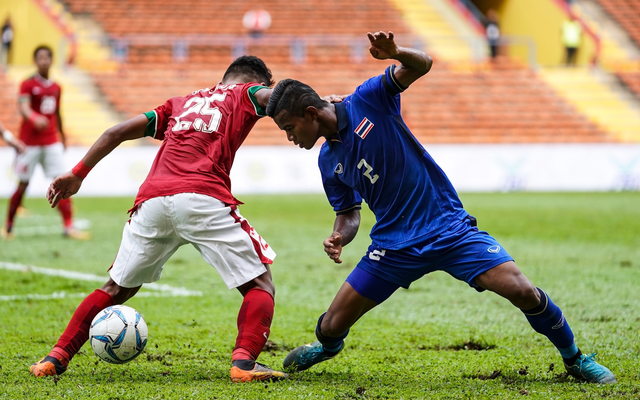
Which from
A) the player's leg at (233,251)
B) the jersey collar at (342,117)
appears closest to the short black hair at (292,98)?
the jersey collar at (342,117)

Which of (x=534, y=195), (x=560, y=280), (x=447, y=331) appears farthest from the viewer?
(x=534, y=195)

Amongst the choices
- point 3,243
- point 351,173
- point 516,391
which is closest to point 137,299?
point 351,173

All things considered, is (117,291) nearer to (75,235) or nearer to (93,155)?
(93,155)

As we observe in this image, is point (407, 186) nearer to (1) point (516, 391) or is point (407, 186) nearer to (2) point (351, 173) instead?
(2) point (351, 173)

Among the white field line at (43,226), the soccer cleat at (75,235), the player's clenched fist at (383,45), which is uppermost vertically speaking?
the player's clenched fist at (383,45)

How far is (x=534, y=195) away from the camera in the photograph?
17359mm

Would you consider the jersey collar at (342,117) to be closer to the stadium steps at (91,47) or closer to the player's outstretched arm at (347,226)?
the player's outstretched arm at (347,226)

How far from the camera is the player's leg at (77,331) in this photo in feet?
12.5

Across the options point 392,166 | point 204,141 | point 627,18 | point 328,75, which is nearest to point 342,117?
point 392,166

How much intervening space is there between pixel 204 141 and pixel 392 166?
1023 millimetres

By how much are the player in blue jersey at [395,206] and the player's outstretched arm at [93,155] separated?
0.82 meters

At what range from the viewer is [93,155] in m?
3.98

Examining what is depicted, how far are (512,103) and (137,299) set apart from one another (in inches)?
751

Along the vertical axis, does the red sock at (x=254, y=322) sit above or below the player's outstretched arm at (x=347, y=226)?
below
